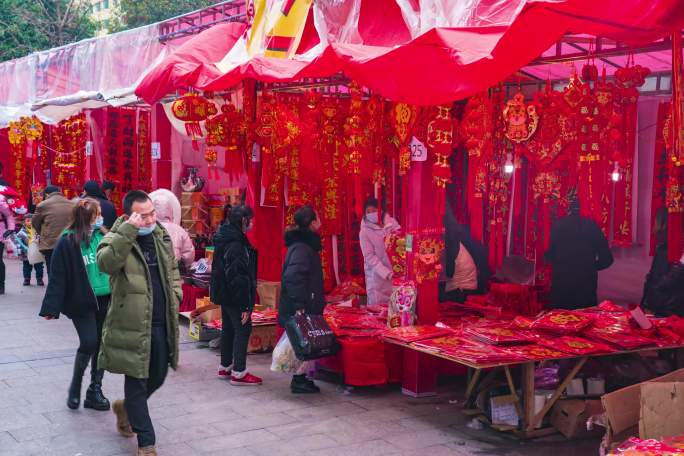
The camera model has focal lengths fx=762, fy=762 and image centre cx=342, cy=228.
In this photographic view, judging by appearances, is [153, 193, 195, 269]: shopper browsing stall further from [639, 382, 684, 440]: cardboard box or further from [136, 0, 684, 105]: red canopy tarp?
[639, 382, 684, 440]: cardboard box

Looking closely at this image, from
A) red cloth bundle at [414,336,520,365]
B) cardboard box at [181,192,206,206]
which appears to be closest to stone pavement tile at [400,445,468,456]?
red cloth bundle at [414,336,520,365]

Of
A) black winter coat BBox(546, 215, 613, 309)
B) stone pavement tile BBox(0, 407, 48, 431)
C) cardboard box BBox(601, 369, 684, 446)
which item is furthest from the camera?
black winter coat BBox(546, 215, 613, 309)

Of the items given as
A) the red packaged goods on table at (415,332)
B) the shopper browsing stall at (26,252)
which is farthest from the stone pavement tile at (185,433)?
the shopper browsing stall at (26,252)

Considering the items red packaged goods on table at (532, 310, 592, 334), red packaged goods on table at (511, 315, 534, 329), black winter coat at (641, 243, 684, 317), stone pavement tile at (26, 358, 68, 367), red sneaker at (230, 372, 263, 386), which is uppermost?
black winter coat at (641, 243, 684, 317)

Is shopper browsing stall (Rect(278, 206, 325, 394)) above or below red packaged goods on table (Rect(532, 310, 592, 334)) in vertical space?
above

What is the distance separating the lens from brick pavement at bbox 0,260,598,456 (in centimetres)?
572

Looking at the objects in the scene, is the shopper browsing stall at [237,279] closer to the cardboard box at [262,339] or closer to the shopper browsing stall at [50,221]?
the cardboard box at [262,339]

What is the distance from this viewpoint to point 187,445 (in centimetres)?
577

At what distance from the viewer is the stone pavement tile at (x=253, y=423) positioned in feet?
20.2

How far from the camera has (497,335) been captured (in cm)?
634

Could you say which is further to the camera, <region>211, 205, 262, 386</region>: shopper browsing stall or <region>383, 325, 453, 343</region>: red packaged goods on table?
<region>211, 205, 262, 386</region>: shopper browsing stall

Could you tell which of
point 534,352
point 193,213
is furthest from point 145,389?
point 193,213

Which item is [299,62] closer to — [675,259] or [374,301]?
[374,301]

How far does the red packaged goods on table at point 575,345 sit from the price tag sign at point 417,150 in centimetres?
195
